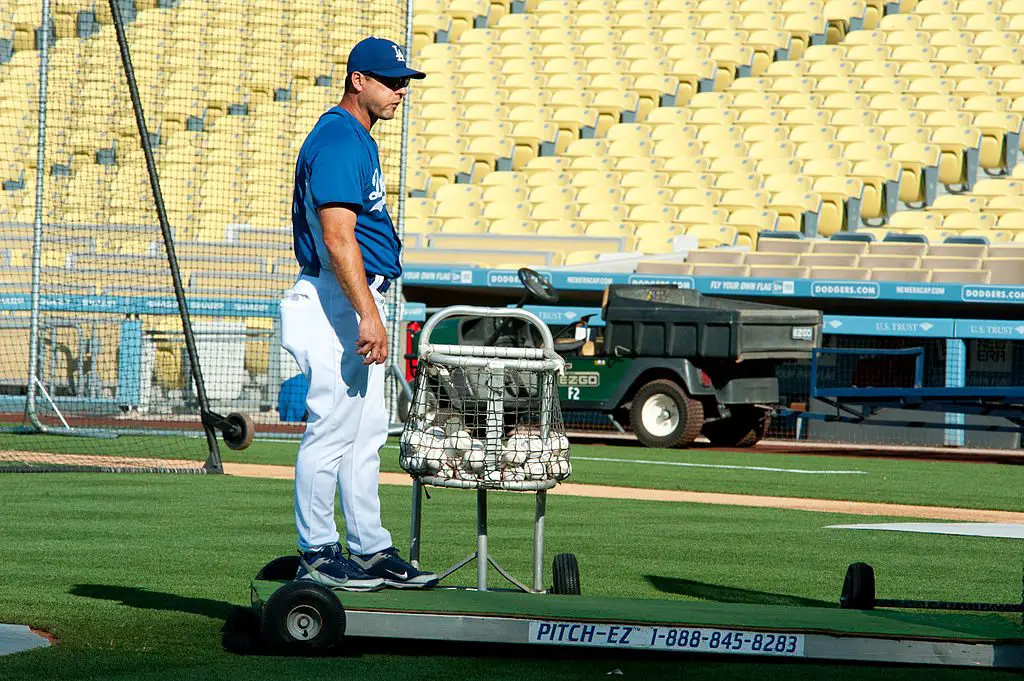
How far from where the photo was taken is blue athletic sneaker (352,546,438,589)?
15.8 ft

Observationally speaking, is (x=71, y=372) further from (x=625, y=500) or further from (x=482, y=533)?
(x=482, y=533)

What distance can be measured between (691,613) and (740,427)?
13.7m

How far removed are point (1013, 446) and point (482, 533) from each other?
14.7m

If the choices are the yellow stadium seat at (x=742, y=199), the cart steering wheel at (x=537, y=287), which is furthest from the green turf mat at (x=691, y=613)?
the yellow stadium seat at (x=742, y=199)

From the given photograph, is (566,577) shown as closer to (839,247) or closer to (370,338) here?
(370,338)

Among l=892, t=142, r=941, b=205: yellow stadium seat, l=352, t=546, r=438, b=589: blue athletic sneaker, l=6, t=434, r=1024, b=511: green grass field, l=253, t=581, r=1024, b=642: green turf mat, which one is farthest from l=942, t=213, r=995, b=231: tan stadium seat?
l=352, t=546, r=438, b=589: blue athletic sneaker

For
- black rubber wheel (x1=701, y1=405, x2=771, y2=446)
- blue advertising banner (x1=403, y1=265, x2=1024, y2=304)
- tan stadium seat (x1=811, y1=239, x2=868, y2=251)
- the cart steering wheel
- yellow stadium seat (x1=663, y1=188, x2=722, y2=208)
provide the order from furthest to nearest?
yellow stadium seat (x1=663, y1=188, x2=722, y2=208), tan stadium seat (x1=811, y1=239, x2=868, y2=251), blue advertising banner (x1=403, y1=265, x2=1024, y2=304), black rubber wheel (x1=701, y1=405, x2=771, y2=446), the cart steering wheel

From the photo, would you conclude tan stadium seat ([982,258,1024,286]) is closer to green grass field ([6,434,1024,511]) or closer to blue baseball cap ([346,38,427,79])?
green grass field ([6,434,1024,511])

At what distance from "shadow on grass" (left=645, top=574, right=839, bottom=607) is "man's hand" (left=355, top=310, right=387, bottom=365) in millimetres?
1813

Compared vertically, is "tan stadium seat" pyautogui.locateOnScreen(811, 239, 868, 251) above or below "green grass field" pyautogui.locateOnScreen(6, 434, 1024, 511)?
above

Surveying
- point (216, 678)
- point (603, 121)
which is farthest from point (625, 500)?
point (603, 121)

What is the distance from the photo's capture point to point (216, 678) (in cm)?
396

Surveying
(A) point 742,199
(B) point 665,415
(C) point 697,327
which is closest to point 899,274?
(C) point 697,327

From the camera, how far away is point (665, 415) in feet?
57.0
